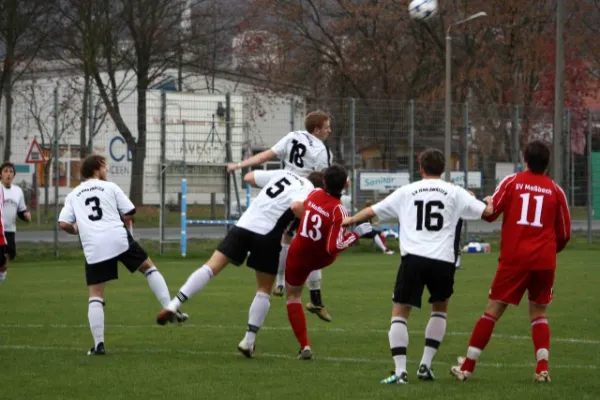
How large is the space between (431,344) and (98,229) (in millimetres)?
3515

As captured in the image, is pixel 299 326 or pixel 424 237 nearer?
pixel 424 237

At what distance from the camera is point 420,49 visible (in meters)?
42.5

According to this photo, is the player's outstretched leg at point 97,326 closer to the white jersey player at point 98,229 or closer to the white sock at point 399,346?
the white jersey player at point 98,229

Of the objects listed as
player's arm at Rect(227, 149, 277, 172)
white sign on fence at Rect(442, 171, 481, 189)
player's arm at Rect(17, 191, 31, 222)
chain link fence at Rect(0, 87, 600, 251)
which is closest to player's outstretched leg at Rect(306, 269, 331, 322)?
player's arm at Rect(227, 149, 277, 172)

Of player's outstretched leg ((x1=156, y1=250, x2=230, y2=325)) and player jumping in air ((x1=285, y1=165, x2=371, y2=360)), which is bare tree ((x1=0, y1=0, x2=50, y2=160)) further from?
player jumping in air ((x1=285, y1=165, x2=371, y2=360))

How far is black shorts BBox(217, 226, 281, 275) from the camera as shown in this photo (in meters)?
10.4

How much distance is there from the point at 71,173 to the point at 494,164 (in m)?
11.2

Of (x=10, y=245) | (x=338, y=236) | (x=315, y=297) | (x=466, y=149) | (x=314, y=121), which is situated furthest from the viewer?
(x=466, y=149)

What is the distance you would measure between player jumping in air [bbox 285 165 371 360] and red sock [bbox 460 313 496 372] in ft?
5.37

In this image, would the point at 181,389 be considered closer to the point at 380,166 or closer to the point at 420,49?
the point at 380,166

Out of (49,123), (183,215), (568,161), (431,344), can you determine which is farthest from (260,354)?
(568,161)

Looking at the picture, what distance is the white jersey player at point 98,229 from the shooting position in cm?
1047

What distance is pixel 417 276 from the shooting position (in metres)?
8.68

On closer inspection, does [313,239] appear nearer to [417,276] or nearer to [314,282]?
[417,276]
